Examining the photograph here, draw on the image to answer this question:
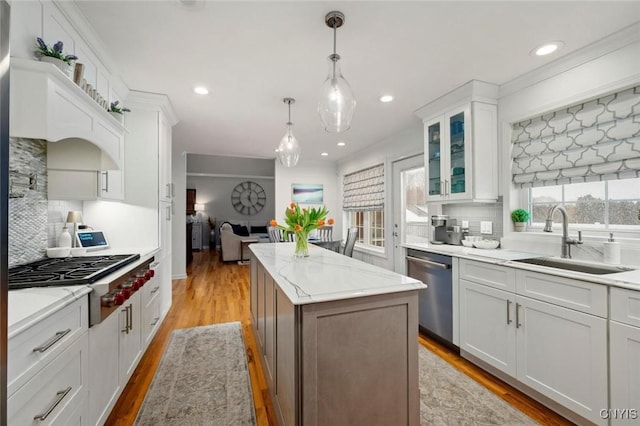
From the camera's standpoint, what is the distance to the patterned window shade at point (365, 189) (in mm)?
4894

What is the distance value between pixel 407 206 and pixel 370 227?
4.19ft

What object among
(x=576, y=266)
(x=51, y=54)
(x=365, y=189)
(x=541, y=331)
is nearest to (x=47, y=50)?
(x=51, y=54)

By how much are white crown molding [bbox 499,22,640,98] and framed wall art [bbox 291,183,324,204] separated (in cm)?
437

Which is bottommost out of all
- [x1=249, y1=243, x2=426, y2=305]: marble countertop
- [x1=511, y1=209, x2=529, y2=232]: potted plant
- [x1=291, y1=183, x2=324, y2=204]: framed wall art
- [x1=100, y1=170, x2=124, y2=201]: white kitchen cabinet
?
[x1=249, y1=243, x2=426, y2=305]: marble countertop

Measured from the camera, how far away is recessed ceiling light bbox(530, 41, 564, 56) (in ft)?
6.53

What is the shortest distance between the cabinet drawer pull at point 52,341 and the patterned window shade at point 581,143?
3.34 meters

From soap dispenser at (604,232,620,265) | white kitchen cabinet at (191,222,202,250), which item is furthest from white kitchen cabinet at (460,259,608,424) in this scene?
white kitchen cabinet at (191,222,202,250)

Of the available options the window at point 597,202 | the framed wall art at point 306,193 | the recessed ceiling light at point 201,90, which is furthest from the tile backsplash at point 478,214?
the framed wall art at point 306,193

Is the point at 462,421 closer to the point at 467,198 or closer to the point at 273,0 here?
the point at 467,198

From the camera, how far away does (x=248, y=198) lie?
10.2 metres

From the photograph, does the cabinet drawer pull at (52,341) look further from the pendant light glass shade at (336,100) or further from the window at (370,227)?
the window at (370,227)

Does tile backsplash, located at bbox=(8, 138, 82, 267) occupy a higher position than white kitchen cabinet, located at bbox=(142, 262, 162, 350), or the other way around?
tile backsplash, located at bbox=(8, 138, 82, 267)

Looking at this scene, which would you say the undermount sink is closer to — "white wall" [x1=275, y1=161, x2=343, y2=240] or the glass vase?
the glass vase

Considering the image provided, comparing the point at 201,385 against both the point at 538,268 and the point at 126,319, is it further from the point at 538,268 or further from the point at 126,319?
the point at 538,268
